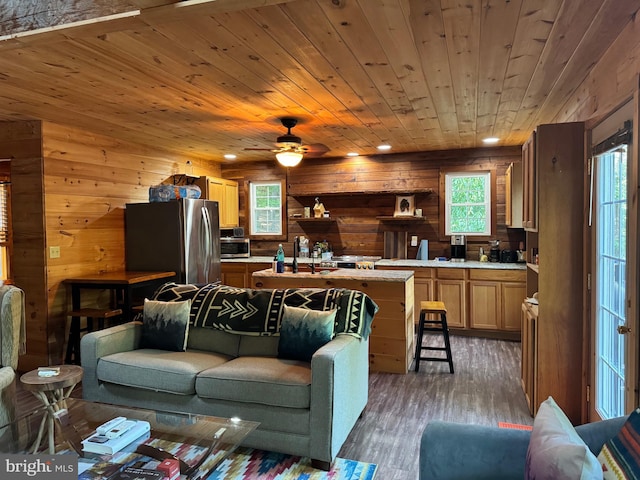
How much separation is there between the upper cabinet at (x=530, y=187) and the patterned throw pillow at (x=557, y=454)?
1.84m

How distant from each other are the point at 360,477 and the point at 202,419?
35.3 inches

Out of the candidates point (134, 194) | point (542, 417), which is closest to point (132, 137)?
point (134, 194)

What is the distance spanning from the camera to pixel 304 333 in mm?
2818

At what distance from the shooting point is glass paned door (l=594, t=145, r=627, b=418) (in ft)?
7.28

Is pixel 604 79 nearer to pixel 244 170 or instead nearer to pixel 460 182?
pixel 460 182

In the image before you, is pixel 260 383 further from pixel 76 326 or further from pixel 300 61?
pixel 76 326

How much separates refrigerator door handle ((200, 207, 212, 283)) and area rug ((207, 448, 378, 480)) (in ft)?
10.2

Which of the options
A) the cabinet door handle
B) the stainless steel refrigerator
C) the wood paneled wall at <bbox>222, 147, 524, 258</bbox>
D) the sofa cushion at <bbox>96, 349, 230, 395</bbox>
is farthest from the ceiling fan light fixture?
the cabinet door handle

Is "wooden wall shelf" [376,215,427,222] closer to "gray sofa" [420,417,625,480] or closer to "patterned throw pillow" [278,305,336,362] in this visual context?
"patterned throw pillow" [278,305,336,362]

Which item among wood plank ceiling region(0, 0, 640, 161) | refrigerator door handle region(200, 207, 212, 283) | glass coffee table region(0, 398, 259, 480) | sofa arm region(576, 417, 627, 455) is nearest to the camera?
sofa arm region(576, 417, 627, 455)

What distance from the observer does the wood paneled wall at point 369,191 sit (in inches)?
229

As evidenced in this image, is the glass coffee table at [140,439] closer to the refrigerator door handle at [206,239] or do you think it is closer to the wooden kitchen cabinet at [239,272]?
the refrigerator door handle at [206,239]

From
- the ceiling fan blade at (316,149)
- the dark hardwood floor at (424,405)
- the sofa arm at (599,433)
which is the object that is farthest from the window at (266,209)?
the sofa arm at (599,433)

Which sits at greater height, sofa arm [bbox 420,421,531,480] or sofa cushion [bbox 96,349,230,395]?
sofa arm [bbox 420,421,531,480]
